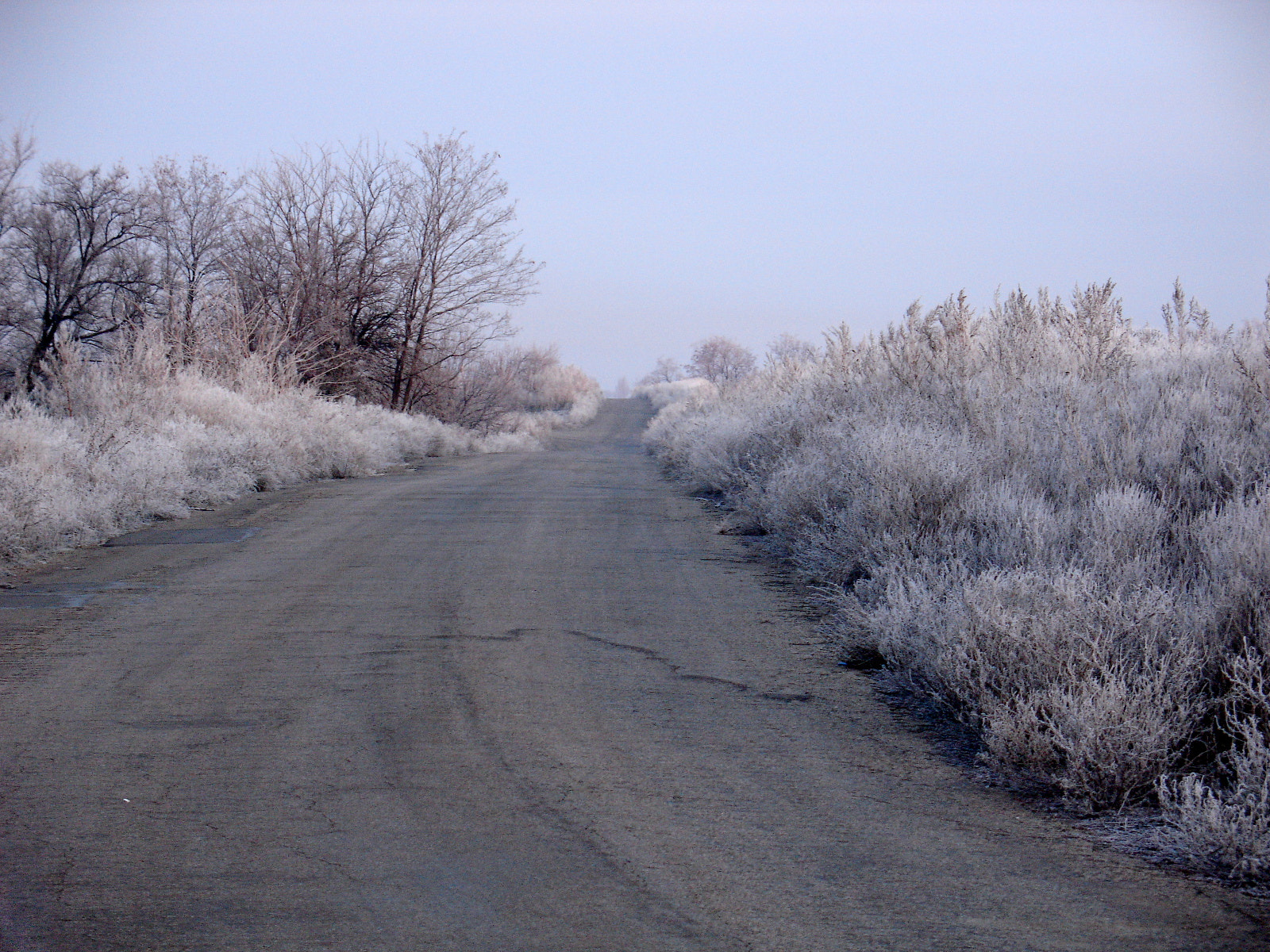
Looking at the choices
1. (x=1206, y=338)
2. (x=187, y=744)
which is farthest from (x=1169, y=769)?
(x=1206, y=338)

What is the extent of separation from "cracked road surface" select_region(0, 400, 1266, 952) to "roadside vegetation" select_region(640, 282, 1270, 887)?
0.37 metres

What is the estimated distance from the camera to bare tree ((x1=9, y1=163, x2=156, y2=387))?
3141 cm

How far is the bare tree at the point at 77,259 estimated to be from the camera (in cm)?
3141

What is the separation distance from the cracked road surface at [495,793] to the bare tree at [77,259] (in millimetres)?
28797

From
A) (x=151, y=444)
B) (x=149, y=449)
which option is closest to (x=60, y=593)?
(x=149, y=449)

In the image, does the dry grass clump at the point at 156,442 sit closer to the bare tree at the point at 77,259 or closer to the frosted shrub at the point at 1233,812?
the frosted shrub at the point at 1233,812

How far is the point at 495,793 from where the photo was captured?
378 centimetres

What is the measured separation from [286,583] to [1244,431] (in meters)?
7.62

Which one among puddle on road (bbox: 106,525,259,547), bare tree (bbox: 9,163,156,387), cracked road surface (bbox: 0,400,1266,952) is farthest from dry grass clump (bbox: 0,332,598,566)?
bare tree (bbox: 9,163,156,387)

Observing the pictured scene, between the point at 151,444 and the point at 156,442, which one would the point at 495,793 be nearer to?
the point at 151,444

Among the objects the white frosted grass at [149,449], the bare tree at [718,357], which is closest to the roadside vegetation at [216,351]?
the white frosted grass at [149,449]

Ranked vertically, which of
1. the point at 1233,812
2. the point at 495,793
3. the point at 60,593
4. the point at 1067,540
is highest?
the point at 1067,540

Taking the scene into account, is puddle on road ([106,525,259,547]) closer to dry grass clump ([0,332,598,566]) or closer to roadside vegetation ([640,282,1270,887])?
dry grass clump ([0,332,598,566])

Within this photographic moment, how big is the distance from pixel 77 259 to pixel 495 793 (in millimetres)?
35110
